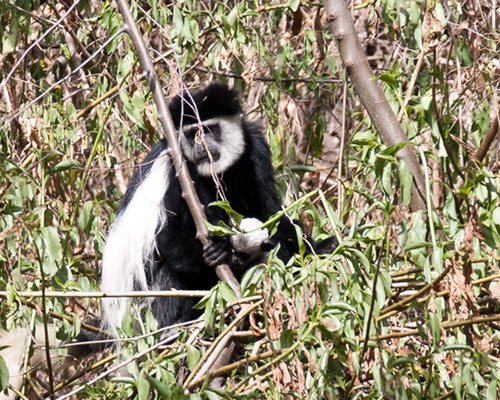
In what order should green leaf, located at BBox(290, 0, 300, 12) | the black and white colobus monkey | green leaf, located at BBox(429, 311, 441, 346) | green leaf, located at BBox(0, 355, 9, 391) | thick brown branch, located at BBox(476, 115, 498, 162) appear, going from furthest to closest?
the black and white colobus monkey → green leaf, located at BBox(290, 0, 300, 12) → thick brown branch, located at BBox(476, 115, 498, 162) → green leaf, located at BBox(0, 355, 9, 391) → green leaf, located at BBox(429, 311, 441, 346)

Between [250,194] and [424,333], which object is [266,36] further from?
[424,333]

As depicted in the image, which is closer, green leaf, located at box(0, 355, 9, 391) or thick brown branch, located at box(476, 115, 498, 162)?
green leaf, located at box(0, 355, 9, 391)

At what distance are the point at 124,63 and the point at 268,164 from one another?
1121mm

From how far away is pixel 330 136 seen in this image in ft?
17.1

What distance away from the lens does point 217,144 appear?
3.37 m

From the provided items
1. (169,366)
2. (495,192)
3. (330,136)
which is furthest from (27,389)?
(330,136)

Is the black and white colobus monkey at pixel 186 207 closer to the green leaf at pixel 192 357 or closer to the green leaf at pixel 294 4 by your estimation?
the green leaf at pixel 294 4

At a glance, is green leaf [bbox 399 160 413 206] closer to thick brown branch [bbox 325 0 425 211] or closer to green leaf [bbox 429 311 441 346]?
green leaf [bbox 429 311 441 346]

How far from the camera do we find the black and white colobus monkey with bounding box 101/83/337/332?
126 inches

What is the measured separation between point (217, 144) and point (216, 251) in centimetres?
80

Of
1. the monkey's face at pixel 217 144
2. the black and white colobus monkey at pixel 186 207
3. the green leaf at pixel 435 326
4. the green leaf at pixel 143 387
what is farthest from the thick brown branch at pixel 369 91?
the monkey's face at pixel 217 144

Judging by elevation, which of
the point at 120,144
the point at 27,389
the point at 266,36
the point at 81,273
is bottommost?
the point at 27,389

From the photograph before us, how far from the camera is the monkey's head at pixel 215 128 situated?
3240mm

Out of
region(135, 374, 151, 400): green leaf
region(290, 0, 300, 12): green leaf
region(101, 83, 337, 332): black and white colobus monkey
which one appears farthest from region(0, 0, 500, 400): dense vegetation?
region(101, 83, 337, 332): black and white colobus monkey
